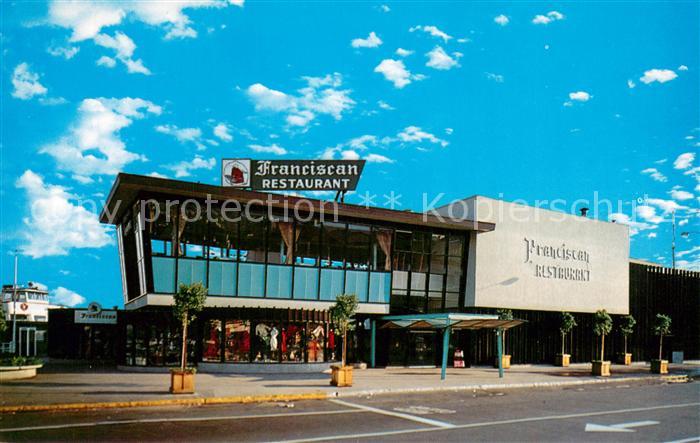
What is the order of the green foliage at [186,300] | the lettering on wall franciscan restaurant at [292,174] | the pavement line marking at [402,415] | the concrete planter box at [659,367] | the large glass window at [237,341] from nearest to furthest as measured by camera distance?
the pavement line marking at [402,415]
the green foliage at [186,300]
the large glass window at [237,341]
the lettering on wall franciscan restaurant at [292,174]
the concrete planter box at [659,367]

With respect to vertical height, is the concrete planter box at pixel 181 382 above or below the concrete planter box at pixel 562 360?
above

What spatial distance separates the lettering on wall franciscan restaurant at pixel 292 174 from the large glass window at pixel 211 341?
722cm

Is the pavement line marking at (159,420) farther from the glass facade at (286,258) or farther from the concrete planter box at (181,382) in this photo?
the glass facade at (286,258)

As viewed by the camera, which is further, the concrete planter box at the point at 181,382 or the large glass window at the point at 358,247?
the large glass window at the point at 358,247

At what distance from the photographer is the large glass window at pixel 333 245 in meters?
30.9

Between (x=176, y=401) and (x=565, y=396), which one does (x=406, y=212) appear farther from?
(x=176, y=401)

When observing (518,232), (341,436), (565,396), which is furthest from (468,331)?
(341,436)

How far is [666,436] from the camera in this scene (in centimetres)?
1370

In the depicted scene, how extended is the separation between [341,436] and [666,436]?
7282mm

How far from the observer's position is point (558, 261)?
39.8 metres

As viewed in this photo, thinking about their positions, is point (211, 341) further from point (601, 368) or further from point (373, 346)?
point (601, 368)

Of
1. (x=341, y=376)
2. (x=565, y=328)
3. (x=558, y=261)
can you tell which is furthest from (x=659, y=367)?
(x=341, y=376)

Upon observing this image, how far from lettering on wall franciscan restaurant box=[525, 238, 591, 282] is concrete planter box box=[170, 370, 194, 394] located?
81.3ft

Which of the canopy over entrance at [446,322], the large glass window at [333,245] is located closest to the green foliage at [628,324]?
the canopy over entrance at [446,322]
